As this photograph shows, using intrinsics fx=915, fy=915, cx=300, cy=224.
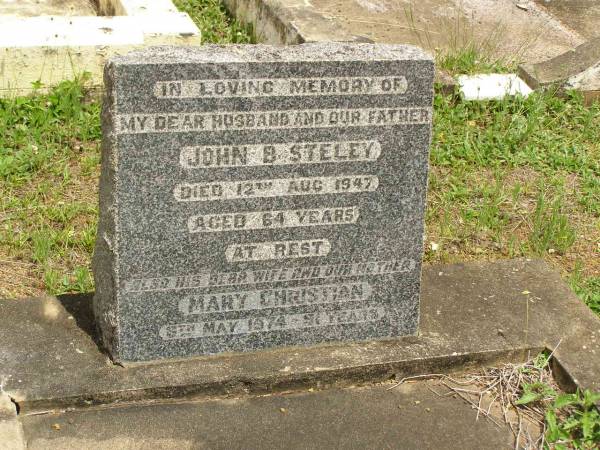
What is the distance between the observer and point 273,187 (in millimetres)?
3057

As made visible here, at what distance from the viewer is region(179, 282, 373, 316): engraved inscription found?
3156mm

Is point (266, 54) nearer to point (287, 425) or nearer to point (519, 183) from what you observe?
point (287, 425)

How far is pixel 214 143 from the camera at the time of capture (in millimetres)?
2936

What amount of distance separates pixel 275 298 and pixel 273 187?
1.39 feet

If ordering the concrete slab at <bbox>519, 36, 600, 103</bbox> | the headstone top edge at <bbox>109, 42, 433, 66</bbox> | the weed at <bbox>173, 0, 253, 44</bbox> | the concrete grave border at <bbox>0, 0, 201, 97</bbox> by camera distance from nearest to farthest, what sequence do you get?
1. the headstone top edge at <bbox>109, 42, 433, 66</bbox>
2. the concrete grave border at <bbox>0, 0, 201, 97</bbox>
3. the concrete slab at <bbox>519, 36, 600, 103</bbox>
4. the weed at <bbox>173, 0, 253, 44</bbox>

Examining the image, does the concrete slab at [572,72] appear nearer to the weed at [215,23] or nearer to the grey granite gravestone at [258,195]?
the weed at [215,23]

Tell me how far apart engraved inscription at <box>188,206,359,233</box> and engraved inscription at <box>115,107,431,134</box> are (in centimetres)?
30

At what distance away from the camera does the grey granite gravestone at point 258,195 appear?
288 centimetres

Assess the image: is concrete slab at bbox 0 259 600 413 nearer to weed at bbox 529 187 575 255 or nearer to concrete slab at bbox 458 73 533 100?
weed at bbox 529 187 575 255

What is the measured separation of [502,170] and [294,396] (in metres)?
2.35

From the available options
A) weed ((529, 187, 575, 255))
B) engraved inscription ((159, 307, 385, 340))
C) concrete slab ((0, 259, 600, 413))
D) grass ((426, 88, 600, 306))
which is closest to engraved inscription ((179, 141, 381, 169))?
engraved inscription ((159, 307, 385, 340))

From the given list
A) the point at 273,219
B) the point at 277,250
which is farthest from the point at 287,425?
the point at 273,219

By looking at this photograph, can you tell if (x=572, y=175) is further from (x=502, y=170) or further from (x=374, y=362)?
(x=374, y=362)

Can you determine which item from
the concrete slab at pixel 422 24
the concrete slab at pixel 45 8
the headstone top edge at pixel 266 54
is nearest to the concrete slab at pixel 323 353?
the headstone top edge at pixel 266 54
